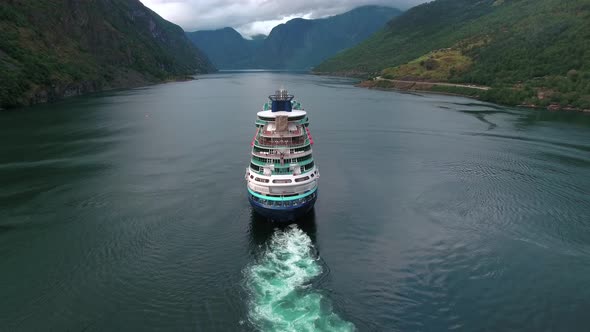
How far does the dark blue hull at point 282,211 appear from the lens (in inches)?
1789

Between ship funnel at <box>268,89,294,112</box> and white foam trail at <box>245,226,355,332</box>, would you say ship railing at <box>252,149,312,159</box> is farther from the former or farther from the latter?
white foam trail at <box>245,226,355,332</box>

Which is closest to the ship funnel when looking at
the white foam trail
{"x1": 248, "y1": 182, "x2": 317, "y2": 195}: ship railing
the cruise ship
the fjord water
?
the cruise ship

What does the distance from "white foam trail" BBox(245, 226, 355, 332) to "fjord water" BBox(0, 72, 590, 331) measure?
16 cm

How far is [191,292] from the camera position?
3434cm

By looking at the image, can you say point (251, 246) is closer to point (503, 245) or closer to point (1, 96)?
point (503, 245)

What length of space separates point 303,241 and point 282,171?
9808 mm

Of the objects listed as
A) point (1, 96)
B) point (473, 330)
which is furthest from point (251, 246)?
point (1, 96)

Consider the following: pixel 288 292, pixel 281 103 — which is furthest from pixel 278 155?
pixel 288 292

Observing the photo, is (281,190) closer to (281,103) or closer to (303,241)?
(303,241)

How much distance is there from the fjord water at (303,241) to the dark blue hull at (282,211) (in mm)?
1610

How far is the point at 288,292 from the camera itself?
3375cm

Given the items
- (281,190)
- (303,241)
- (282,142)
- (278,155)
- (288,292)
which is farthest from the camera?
(282,142)

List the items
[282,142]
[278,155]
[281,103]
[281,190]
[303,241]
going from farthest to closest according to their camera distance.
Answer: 1. [281,103]
2. [282,142]
3. [278,155]
4. [281,190]
5. [303,241]

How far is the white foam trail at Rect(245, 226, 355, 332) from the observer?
30.1 meters
